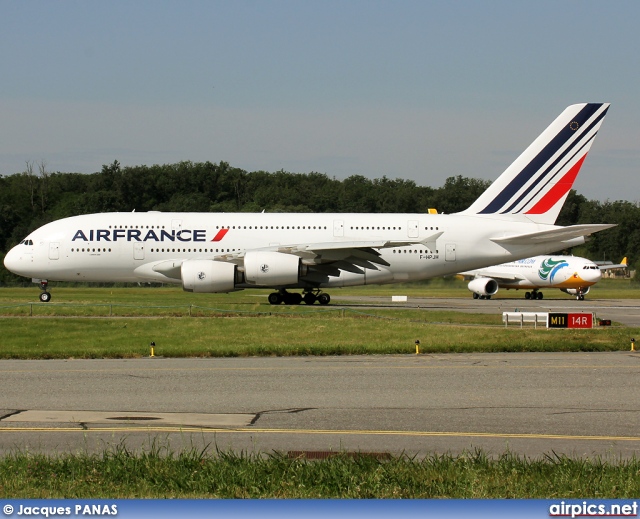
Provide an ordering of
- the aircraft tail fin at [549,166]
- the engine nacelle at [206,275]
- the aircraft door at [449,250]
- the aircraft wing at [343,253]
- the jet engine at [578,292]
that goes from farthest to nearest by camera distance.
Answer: the jet engine at [578,292]
the aircraft tail fin at [549,166]
the aircraft door at [449,250]
the aircraft wing at [343,253]
the engine nacelle at [206,275]

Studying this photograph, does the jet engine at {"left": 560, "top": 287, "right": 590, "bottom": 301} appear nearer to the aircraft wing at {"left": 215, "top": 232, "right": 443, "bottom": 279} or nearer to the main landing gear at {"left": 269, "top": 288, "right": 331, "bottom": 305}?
the aircraft wing at {"left": 215, "top": 232, "right": 443, "bottom": 279}

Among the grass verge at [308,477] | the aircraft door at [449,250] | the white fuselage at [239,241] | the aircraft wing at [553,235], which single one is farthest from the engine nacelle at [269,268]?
the grass verge at [308,477]

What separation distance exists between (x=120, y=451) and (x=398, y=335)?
14802 millimetres

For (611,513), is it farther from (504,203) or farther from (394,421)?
(504,203)

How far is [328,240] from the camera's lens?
36.5 m

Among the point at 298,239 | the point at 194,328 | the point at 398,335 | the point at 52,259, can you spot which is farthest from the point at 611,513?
the point at 52,259

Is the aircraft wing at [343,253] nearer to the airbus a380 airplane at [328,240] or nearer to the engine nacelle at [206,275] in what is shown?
the airbus a380 airplane at [328,240]

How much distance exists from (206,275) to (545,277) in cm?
2708

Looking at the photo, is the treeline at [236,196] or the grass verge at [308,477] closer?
the grass verge at [308,477]

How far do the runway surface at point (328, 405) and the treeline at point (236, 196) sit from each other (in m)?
61.0

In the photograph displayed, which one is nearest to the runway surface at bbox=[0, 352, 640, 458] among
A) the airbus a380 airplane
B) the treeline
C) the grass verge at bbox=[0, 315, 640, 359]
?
the grass verge at bbox=[0, 315, 640, 359]

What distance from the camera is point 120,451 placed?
8703mm

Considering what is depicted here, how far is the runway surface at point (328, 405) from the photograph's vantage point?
9.87 meters

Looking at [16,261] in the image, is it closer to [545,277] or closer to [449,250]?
[449,250]
